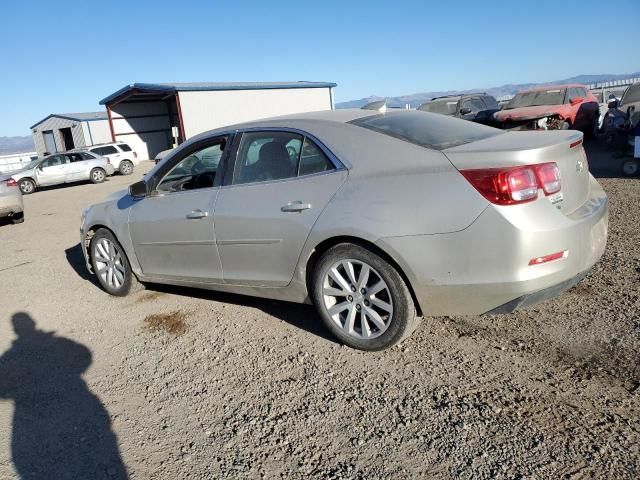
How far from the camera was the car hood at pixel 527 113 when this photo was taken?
532 inches

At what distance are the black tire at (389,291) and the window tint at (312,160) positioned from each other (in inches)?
22.4

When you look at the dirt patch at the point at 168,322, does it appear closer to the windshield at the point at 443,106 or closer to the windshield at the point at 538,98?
the windshield at the point at 538,98

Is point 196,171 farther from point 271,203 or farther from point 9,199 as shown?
point 9,199

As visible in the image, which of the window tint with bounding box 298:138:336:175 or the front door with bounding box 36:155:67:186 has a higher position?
the window tint with bounding box 298:138:336:175

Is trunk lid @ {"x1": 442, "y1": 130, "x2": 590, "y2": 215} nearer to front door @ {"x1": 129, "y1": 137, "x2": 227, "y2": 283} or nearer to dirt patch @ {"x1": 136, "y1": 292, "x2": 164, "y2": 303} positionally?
front door @ {"x1": 129, "y1": 137, "x2": 227, "y2": 283}

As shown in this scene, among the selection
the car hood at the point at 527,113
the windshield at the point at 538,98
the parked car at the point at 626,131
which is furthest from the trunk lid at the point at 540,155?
the windshield at the point at 538,98

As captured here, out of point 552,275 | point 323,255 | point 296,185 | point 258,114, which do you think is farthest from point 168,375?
point 258,114

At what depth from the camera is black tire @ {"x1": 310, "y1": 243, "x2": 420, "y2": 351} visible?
3.19m

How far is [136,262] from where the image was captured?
4.90 m

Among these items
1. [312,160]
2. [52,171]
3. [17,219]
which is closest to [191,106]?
[52,171]

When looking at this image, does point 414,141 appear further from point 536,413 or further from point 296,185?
point 536,413

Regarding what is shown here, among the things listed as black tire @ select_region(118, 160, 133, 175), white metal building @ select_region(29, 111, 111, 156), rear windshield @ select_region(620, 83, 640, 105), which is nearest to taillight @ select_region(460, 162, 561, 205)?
rear windshield @ select_region(620, 83, 640, 105)

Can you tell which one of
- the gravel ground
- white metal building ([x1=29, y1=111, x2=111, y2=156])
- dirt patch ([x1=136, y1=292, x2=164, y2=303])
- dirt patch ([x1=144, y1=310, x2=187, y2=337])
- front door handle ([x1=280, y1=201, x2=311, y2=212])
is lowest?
the gravel ground

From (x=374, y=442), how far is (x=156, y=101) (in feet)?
112
